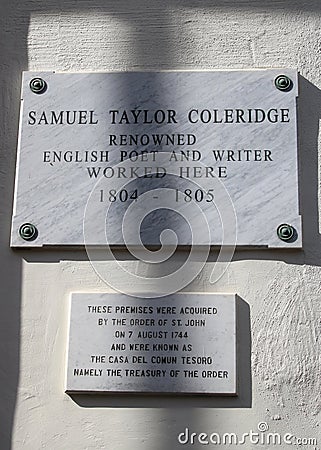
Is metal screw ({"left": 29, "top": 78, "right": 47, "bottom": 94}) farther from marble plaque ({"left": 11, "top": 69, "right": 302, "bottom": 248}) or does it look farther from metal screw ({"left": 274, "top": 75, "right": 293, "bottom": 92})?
metal screw ({"left": 274, "top": 75, "right": 293, "bottom": 92})

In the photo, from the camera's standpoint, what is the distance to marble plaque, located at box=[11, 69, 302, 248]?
3279 mm

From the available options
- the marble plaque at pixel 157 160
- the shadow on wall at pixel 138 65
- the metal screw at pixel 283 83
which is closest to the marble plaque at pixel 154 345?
the shadow on wall at pixel 138 65

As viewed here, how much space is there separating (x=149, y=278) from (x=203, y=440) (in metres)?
0.57

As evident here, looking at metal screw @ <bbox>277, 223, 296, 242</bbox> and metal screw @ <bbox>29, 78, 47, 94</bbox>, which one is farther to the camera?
metal screw @ <bbox>29, 78, 47, 94</bbox>

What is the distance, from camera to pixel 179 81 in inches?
136

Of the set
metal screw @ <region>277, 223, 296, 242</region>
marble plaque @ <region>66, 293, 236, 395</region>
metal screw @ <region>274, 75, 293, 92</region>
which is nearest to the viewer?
marble plaque @ <region>66, 293, 236, 395</region>

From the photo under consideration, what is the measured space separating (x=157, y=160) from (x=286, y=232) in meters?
0.52

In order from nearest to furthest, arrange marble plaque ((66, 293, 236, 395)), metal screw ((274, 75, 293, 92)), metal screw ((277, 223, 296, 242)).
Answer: marble plaque ((66, 293, 236, 395)), metal screw ((277, 223, 296, 242)), metal screw ((274, 75, 293, 92))

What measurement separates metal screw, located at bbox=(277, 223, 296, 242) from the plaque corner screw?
3.33ft

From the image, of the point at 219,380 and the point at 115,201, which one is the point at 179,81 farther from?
the point at 219,380

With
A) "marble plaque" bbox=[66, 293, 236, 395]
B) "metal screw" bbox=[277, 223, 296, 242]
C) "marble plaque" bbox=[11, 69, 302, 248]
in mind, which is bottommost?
"marble plaque" bbox=[66, 293, 236, 395]

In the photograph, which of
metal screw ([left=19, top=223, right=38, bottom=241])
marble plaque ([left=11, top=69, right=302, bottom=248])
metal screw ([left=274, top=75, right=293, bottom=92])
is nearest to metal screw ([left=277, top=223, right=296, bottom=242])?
marble plaque ([left=11, top=69, right=302, bottom=248])

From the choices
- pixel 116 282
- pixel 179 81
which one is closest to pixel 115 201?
pixel 116 282

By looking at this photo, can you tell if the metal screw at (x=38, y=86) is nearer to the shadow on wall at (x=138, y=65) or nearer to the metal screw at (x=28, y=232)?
the shadow on wall at (x=138, y=65)
